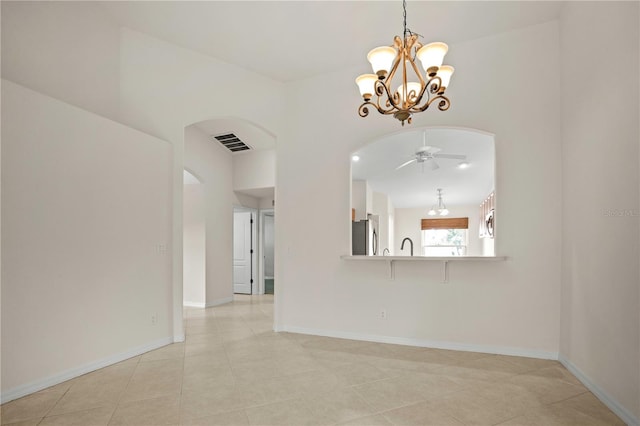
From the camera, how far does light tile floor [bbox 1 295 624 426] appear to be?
2.46 metres

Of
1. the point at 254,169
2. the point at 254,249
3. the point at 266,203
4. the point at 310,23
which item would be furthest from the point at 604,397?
the point at 266,203

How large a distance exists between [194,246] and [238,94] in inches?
125

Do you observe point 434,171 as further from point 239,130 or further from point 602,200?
point 239,130

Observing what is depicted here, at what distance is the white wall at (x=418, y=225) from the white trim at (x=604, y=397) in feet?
4.37

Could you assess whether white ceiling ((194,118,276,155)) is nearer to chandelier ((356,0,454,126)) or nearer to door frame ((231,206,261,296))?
door frame ((231,206,261,296))

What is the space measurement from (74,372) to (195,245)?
370 cm

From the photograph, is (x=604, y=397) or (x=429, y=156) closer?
(x=604, y=397)

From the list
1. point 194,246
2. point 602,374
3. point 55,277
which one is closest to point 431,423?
point 602,374

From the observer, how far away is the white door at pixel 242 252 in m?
8.44

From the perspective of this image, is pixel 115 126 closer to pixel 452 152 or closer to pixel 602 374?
pixel 452 152

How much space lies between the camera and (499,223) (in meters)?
3.87

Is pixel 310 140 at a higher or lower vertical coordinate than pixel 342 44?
lower

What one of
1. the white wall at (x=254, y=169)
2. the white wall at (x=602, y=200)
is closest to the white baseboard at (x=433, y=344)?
the white wall at (x=602, y=200)

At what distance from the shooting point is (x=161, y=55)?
4211mm
